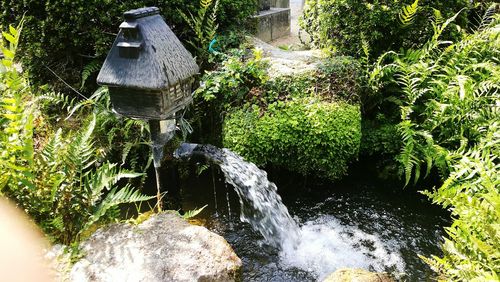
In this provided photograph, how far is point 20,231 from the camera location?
3133 mm

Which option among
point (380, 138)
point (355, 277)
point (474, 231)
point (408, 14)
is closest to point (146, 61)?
point (355, 277)

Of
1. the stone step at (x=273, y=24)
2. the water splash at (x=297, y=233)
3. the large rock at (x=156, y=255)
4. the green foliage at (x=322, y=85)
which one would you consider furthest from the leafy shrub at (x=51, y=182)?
the stone step at (x=273, y=24)

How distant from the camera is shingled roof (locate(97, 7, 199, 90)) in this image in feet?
9.57

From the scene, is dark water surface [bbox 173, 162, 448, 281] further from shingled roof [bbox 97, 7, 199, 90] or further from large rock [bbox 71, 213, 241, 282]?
shingled roof [bbox 97, 7, 199, 90]

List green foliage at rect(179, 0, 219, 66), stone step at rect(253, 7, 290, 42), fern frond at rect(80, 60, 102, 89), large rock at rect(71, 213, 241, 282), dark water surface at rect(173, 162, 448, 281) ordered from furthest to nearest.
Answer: stone step at rect(253, 7, 290, 42), green foliage at rect(179, 0, 219, 66), fern frond at rect(80, 60, 102, 89), dark water surface at rect(173, 162, 448, 281), large rock at rect(71, 213, 241, 282)

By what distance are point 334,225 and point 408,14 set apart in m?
3.02

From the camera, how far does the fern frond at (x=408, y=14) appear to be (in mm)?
5078

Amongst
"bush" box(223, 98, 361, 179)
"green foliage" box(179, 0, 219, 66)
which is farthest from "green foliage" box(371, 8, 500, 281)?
"green foliage" box(179, 0, 219, 66)

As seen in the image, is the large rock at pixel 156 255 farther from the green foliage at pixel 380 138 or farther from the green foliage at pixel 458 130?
the green foliage at pixel 380 138

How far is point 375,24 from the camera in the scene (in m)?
5.37

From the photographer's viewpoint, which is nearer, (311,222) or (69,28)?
(311,222)

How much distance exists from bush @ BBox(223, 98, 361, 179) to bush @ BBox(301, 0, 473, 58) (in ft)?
4.69

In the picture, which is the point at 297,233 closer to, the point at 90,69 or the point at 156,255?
the point at 156,255

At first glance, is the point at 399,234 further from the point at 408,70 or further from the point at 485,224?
the point at 408,70
